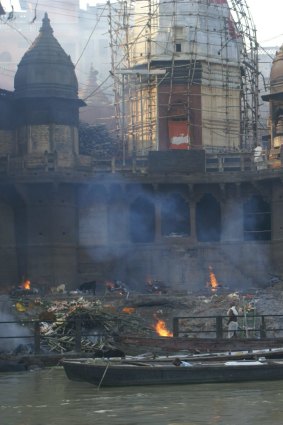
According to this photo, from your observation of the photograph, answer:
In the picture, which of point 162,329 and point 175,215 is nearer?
point 162,329

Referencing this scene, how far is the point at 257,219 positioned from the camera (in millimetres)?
53625

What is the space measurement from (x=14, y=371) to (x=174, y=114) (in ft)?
97.7

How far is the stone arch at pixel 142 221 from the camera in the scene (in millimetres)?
54062

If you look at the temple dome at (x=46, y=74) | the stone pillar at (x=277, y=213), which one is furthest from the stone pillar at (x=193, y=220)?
the temple dome at (x=46, y=74)

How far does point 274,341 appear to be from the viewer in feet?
103

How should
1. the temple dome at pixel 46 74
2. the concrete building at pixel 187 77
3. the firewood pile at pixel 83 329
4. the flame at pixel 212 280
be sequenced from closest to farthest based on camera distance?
Result: the firewood pile at pixel 83 329 < the flame at pixel 212 280 < the temple dome at pixel 46 74 < the concrete building at pixel 187 77

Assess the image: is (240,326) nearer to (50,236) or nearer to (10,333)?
(10,333)

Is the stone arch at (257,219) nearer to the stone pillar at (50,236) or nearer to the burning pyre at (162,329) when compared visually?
the stone pillar at (50,236)

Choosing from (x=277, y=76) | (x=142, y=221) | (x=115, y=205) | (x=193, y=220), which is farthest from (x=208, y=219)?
(x=277, y=76)

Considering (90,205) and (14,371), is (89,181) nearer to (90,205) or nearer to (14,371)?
(90,205)

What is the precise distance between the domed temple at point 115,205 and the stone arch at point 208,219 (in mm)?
56

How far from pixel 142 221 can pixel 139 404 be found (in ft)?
96.5

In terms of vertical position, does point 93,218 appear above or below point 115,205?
below

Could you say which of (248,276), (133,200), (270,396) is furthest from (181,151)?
(270,396)
